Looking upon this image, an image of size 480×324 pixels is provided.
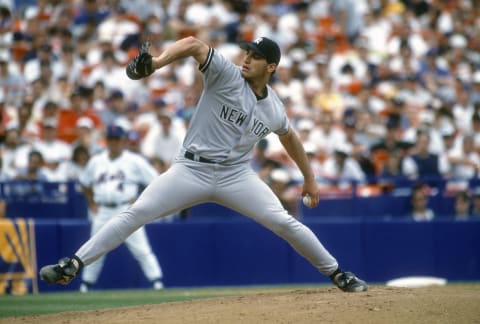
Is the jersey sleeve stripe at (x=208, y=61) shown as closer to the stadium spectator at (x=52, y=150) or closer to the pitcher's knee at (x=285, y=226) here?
the pitcher's knee at (x=285, y=226)

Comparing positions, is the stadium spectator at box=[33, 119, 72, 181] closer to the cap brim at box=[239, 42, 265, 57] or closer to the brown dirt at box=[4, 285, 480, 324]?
the brown dirt at box=[4, 285, 480, 324]

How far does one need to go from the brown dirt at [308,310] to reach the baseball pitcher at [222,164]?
17.4 inches

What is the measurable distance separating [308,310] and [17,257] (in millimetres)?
6363

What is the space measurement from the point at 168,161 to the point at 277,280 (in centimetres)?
247

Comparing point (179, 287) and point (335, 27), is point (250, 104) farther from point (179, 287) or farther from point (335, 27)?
point (335, 27)

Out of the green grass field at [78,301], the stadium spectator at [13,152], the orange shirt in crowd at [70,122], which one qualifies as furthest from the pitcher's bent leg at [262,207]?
the orange shirt in crowd at [70,122]

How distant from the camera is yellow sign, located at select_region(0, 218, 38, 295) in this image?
11969 millimetres

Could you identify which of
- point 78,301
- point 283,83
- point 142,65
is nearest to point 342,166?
point 283,83

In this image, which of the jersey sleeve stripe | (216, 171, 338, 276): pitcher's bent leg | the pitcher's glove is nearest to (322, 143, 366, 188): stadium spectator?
(216, 171, 338, 276): pitcher's bent leg

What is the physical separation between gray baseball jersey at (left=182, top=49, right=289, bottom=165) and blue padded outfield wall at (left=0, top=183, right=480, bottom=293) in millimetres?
5601

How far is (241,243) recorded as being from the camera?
42.9 feet

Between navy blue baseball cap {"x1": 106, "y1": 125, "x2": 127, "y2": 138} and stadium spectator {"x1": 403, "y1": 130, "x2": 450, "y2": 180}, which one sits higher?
navy blue baseball cap {"x1": 106, "y1": 125, "x2": 127, "y2": 138}

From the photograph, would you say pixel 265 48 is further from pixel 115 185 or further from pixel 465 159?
pixel 465 159

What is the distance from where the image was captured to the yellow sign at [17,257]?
39.3ft
